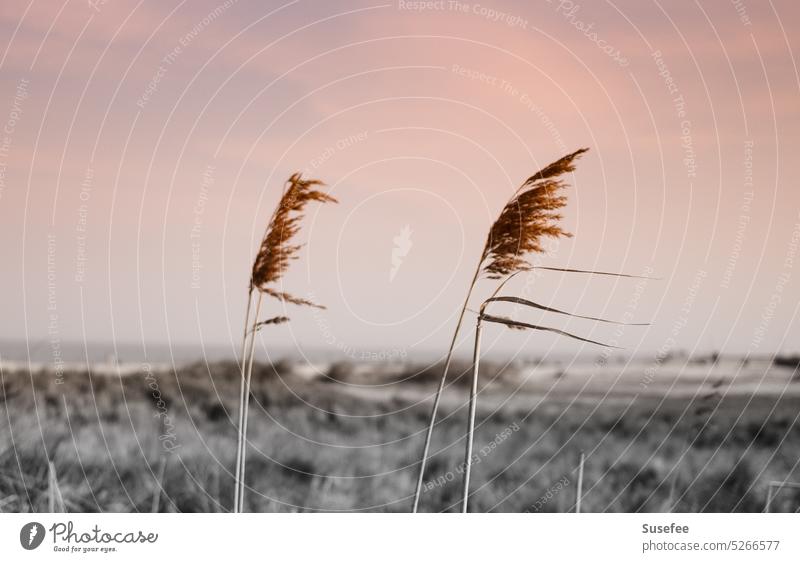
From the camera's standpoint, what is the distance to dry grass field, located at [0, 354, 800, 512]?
352 cm

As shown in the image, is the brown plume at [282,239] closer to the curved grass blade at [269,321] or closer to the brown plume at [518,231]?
the curved grass blade at [269,321]

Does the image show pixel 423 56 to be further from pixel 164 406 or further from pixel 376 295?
pixel 164 406

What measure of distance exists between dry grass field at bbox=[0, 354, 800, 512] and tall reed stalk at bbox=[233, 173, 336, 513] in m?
0.14

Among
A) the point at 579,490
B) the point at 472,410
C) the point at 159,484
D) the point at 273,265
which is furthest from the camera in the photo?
the point at 579,490

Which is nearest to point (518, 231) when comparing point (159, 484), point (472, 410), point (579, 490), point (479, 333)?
point (479, 333)

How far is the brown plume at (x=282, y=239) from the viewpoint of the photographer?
3.19m

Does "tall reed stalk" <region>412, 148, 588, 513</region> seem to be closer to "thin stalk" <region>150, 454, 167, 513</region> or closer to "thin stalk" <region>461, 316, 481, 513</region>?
"thin stalk" <region>461, 316, 481, 513</region>

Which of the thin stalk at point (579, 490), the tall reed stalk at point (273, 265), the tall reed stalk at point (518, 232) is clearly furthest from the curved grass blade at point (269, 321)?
the thin stalk at point (579, 490)

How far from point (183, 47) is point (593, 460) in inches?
96.9

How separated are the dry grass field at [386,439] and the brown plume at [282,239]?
0.50 m

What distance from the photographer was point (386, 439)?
377cm

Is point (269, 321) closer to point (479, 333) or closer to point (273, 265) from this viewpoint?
point (273, 265)

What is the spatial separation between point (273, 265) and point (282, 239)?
0.11 metres

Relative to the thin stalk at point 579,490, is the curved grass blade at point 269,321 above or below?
above
